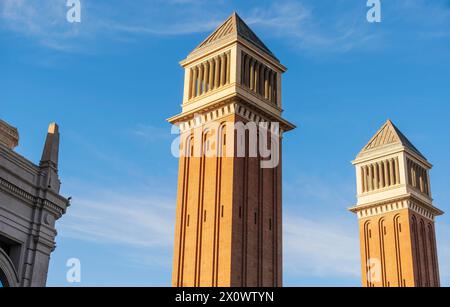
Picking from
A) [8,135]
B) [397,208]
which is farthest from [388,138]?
[8,135]

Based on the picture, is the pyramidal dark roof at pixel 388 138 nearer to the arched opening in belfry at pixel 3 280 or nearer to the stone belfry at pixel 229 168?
the stone belfry at pixel 229 168

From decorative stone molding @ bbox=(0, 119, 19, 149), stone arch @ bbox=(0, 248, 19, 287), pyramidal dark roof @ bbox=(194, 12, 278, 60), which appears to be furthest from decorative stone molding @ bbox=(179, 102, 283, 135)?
stone arch @ bbox=(0, 248, 19, 287)

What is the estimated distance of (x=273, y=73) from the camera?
53.9 m

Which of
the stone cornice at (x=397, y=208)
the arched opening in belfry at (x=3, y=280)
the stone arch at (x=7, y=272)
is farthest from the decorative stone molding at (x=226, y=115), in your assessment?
the arched opening in belfry at (x=3, y=280)

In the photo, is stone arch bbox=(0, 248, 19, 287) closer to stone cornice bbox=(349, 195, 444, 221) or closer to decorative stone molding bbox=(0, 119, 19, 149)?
decorative stone molding bbox=(0, 119, 19, 149)

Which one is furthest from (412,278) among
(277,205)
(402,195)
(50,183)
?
(50,183)

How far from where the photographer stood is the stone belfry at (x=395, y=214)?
6725cm

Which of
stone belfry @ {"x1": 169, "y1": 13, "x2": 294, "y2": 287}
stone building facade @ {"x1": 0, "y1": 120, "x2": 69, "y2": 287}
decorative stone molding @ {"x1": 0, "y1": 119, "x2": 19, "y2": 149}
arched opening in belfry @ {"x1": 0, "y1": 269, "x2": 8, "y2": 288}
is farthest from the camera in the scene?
stone belfry @ {"x1": 169, "y1": 13, "x2": 294, "y2": 287}

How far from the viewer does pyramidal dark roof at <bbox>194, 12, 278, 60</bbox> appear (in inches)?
2072

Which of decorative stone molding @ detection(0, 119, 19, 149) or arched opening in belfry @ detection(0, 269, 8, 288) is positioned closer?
arched opening in belfry @ detection(0, 269, 8, 288)

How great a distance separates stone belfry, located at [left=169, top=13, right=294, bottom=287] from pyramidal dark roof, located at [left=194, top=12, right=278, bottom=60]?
18cm

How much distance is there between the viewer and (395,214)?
68000 mm

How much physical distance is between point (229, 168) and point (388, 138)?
1140 inches
